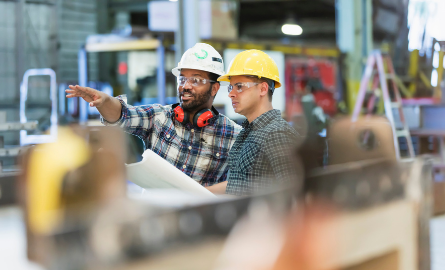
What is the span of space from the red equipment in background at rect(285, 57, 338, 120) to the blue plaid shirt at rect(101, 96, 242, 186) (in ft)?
17.8

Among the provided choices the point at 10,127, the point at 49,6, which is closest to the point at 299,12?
the point at 49,6

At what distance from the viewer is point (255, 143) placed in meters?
2.12

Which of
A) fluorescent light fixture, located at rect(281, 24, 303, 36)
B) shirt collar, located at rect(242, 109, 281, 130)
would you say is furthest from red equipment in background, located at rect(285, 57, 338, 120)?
fluorescent light fixture, located at rect(281, 24, 303, 36)

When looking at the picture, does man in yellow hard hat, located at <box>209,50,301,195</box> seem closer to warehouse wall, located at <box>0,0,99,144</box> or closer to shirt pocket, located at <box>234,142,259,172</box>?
shirt pocket, located at <box>234,142,259,172</box>

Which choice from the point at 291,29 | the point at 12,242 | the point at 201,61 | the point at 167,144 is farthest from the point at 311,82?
the point at 291,29

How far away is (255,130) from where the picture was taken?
224 centimetres

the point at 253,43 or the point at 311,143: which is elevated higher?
the point at 253,43

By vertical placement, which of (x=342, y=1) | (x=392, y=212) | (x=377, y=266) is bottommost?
(x=377, y=266)

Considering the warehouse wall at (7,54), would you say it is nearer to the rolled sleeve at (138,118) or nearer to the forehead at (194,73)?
the rolled sleeve at (138,118)

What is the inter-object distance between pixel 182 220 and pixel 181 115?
1.97 m

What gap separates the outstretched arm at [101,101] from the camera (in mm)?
2375

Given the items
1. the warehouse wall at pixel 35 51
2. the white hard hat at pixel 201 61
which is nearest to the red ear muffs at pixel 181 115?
the white hard hat at pixel 201 61

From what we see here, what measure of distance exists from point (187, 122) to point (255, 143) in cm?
61

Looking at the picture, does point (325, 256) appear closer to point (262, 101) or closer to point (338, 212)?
point (338, 212)
